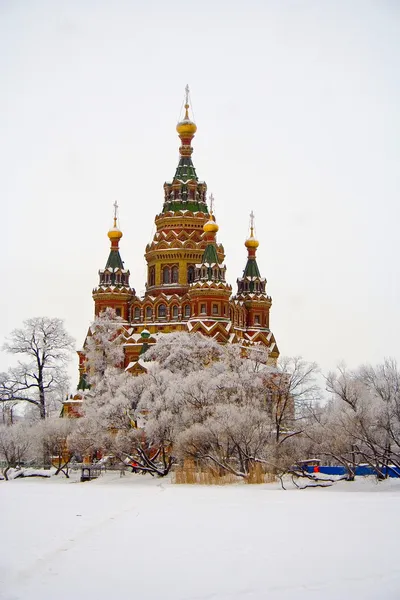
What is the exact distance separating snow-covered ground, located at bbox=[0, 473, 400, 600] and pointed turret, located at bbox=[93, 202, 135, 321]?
114 feet

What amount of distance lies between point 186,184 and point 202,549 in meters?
48.1

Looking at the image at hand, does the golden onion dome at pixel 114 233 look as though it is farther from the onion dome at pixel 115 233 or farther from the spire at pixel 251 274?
the spire at pixel 251 274

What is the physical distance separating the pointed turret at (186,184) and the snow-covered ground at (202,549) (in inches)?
1523

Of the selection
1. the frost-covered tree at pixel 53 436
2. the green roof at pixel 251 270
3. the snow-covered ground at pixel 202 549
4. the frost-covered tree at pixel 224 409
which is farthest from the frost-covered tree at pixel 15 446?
the green roof at pixel 251 270

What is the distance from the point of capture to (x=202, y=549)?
1395cm

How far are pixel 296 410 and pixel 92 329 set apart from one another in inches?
568

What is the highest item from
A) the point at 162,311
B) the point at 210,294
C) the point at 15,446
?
the point at 210,294

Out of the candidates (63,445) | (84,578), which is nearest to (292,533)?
(84,578)

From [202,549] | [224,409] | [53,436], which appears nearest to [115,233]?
[53,436]

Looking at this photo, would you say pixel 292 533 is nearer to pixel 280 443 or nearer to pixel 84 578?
pixel 84 578

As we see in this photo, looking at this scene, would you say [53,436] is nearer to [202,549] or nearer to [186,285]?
[186,285]

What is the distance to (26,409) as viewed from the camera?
6525 centimetres

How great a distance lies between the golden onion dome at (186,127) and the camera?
6022 centimetres

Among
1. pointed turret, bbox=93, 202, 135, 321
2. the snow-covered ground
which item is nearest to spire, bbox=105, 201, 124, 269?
pointed turret, bbox=93, 202, 135, 321
